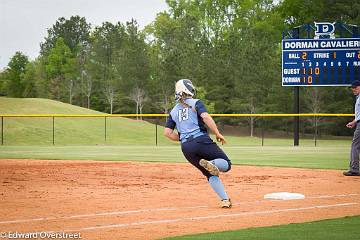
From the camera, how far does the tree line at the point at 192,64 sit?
6512 cm

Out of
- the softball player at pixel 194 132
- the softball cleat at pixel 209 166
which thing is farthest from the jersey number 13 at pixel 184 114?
the softball cleat at pixel 209 166

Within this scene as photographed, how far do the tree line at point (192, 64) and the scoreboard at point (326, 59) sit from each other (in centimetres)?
2712

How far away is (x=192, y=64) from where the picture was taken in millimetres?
69562

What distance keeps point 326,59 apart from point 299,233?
26.0m

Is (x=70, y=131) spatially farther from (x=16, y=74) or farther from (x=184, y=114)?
(x=16, y=74)

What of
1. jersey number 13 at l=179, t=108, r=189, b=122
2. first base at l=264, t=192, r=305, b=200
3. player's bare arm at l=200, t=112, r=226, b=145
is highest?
jersey number 13 at l=179, t=108, r=189, b=122

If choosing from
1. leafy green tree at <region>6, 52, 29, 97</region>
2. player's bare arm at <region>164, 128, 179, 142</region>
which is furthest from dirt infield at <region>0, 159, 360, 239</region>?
leafy green tree at <region>6, 52, 29, 97</region>

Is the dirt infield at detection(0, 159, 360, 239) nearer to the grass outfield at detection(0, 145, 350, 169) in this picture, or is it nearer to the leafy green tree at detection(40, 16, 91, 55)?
the grass outfield at detection(0, 145, 350, 169)

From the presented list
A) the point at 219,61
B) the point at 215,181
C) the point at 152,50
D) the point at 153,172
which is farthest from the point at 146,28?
the point at 215,181

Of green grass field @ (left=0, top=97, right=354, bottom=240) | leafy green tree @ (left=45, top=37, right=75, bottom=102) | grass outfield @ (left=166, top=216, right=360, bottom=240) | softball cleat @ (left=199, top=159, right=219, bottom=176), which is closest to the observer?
grass outfield @ (left=166, top=216, right=360, bottom=240)

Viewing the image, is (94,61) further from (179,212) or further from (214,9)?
(179,212)

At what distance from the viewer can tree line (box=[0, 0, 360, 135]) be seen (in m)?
65.1

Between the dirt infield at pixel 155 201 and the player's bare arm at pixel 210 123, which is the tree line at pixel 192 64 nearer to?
the dirt infield at pixel 155 201

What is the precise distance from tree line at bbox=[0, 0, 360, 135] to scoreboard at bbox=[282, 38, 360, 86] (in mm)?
27116
